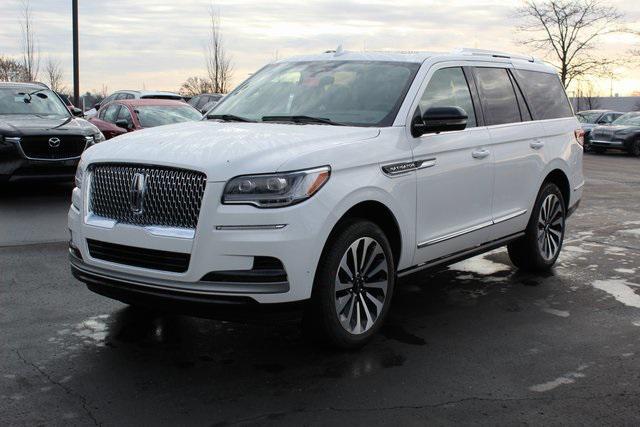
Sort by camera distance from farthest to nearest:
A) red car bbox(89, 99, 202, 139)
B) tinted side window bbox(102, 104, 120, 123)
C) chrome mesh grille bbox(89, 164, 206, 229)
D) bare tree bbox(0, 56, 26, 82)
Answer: bare tree bbox(0, 56, 26, 82) < tinted side window bbox(102, 104, 120, 123) < red car bbox(89, 99, 202, 139) < chrome mesh grille bbox(89, 164, 206, 229)

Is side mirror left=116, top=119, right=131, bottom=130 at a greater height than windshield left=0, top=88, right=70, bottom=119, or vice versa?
windshield left=0, top=88, right=70, bottom=119

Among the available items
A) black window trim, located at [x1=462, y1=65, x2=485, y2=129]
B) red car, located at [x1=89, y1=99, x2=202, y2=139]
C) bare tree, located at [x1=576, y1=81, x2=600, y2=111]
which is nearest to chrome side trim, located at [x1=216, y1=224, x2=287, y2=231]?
black window trim, located at [x1=462, y1=65, x2=485, y2=129]

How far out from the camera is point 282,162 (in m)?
4.24

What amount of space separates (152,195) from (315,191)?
0.95 metres

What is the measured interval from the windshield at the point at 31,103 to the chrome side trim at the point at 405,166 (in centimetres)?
912

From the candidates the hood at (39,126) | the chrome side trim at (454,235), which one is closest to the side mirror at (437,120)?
the chrome side trim at (454,235)

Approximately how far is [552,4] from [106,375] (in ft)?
152

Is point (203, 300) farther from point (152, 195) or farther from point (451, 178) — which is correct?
point (451, 178)

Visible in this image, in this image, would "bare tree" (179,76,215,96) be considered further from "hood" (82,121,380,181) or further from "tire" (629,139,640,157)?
"hood" (82,121,380,181)

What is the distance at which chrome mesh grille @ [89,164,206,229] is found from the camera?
4.23 metres

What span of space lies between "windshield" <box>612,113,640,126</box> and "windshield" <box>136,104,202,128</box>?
63.9ft

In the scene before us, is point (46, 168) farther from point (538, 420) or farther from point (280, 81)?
point (538, 420)

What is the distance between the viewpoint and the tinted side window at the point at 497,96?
619 cm

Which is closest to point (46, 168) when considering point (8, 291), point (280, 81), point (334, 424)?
point (8, 291)
